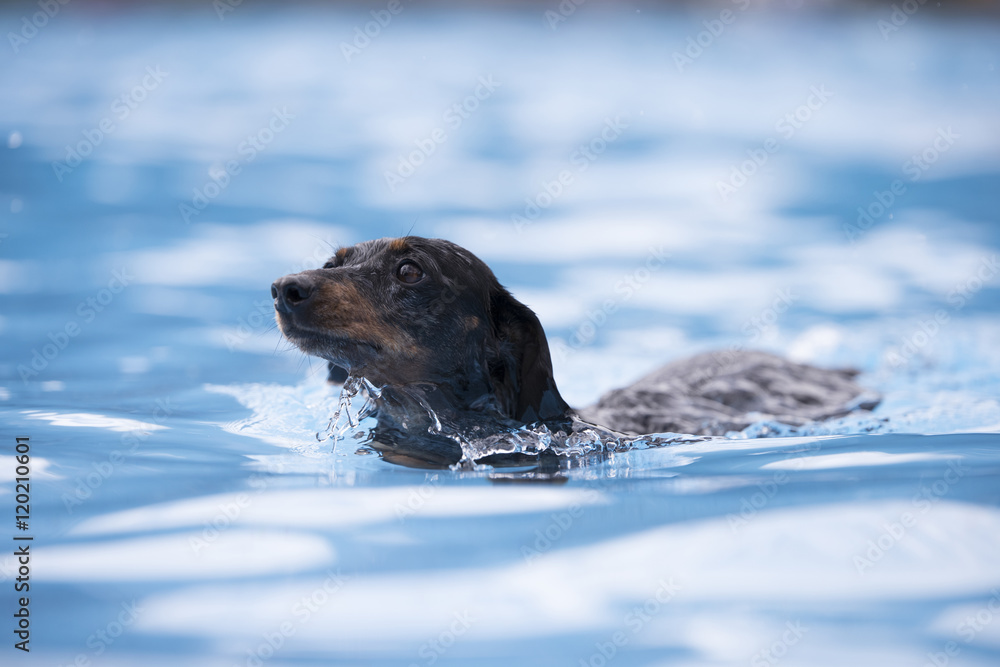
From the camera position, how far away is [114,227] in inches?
414

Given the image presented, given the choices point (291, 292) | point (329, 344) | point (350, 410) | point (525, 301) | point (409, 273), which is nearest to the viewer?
point (291, 292)

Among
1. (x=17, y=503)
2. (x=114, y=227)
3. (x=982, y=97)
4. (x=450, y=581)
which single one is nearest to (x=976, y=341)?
(x=450, y=581)

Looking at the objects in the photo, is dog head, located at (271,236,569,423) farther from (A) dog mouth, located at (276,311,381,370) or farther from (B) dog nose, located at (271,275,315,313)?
(B) dog nose, located at (271,275,315,313)

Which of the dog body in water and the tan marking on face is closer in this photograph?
the tan marking on face

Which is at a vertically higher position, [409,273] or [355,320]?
[409,273]

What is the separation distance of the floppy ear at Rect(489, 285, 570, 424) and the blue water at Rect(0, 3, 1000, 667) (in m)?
0.34

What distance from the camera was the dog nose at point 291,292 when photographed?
12.6 ft

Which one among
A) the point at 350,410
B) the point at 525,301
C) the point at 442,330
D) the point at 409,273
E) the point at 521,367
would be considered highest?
the point at 525,301

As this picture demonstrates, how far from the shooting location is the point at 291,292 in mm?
3865

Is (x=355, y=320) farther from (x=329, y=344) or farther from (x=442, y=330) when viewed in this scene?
(x=442, y=330)

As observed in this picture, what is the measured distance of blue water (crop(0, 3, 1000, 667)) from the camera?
295 cm

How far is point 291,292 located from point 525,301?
5555 millimetres

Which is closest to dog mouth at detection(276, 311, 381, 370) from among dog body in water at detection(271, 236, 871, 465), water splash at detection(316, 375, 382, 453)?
dog body in water at detection(271, 236, 871, 465)

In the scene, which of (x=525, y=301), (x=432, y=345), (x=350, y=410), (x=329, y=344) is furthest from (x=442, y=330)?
(x=525, y=301)
